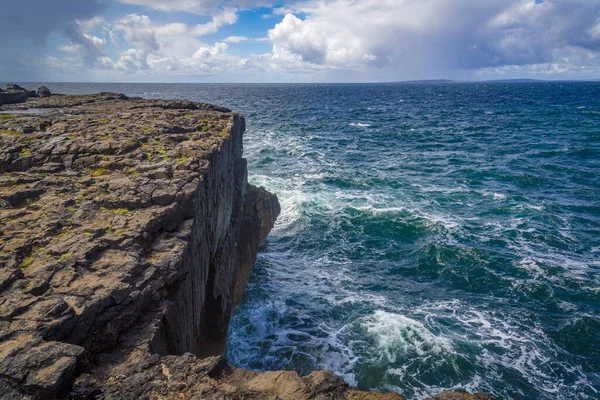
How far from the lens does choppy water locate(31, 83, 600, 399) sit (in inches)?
639

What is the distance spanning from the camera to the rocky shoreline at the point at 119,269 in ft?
25.3

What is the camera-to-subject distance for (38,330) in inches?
308

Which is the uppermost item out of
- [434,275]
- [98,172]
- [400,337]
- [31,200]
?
[98,172]

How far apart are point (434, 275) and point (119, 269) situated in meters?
19.0

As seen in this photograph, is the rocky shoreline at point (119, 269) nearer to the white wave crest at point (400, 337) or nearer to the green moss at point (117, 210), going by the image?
the green moss at point (117, 210)

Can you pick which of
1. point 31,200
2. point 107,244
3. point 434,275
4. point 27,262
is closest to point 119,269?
point 107,244

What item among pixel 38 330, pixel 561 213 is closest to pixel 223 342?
pixel 38 330

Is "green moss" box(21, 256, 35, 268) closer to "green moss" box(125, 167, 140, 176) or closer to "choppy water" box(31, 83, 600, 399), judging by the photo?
"green moss" box(125, 167, 140, 176)

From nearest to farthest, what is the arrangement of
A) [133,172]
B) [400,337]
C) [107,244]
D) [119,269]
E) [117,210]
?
[119,269] < [107,244] < [117,210] < [133,172] < [400,337]

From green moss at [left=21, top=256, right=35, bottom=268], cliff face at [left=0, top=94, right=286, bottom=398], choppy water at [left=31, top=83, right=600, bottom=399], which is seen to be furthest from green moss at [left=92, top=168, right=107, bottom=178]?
choppy water at [left=31, top=83, right=600, bottom=399]

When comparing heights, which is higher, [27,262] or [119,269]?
[27,262]

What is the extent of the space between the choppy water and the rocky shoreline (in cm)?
532

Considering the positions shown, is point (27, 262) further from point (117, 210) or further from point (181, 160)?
point (181, 160)

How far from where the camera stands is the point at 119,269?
9.79m
